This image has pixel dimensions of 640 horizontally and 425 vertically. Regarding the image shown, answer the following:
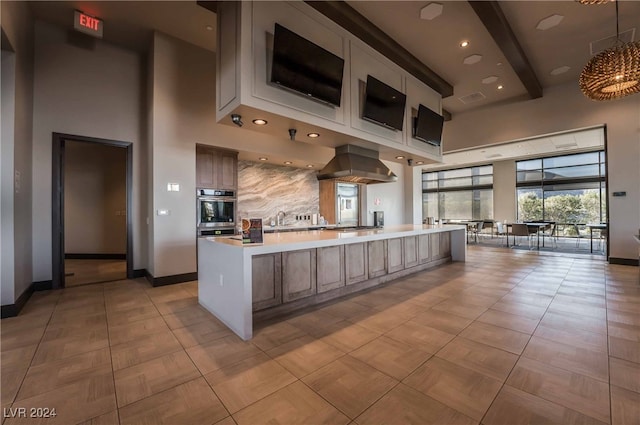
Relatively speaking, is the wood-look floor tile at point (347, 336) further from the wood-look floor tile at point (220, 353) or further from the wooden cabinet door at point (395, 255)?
the wooden cabinet door at point (395, 255)

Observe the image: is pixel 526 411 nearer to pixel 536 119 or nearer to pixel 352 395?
pixel 352 395

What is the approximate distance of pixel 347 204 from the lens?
305 inches

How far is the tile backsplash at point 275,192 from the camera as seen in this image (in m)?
5.90

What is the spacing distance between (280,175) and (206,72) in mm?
2591

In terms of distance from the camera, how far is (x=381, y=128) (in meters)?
4.34

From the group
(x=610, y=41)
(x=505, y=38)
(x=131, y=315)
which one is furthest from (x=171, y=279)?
(x=610, y=41)

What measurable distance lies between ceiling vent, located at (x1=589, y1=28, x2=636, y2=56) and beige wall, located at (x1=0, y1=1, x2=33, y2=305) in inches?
326

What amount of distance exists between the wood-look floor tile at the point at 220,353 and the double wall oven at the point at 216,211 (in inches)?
112

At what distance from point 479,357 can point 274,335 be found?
1.74 meters

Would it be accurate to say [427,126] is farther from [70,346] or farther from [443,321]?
[70,346]

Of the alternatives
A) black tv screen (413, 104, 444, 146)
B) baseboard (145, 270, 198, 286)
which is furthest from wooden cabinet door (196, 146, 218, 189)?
black tv screen (413, 104, 444, 146)

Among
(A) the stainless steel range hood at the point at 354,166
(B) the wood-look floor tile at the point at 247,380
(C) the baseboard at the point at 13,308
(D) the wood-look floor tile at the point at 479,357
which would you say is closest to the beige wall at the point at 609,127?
(A) the stainless steel range hood at the point at 354,166

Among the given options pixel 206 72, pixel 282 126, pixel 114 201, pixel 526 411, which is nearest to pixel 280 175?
pixel 206 72

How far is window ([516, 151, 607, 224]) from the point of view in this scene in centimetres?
964
